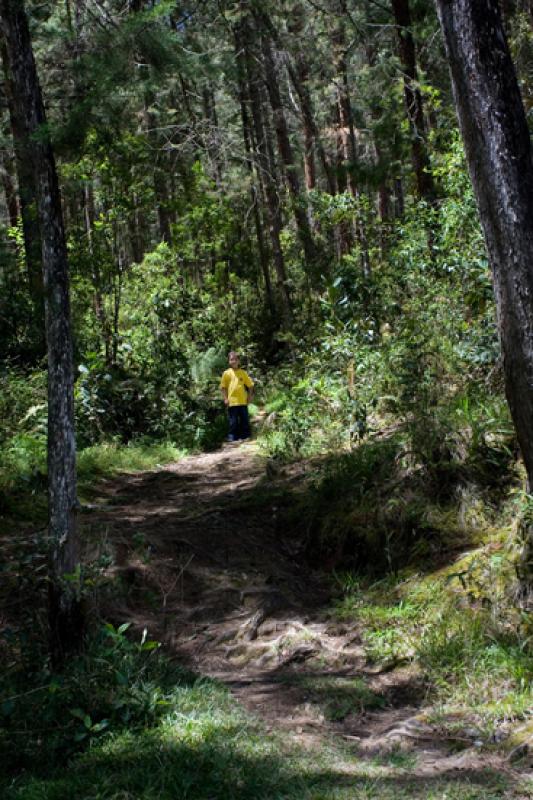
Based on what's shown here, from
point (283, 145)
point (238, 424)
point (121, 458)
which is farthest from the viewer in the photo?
point (283, 145)

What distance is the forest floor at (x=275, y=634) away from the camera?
4.09m

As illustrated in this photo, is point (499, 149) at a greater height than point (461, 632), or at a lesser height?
greater

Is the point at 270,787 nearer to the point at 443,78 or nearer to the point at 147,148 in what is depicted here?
the point at 147,148

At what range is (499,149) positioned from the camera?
521 cm

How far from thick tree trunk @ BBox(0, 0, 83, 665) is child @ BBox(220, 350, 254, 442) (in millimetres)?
7761

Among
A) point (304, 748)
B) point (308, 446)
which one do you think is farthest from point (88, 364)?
point (304, 748)

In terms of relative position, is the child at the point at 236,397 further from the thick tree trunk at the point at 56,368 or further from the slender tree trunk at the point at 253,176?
the thick tree trunk at the point at 56,368

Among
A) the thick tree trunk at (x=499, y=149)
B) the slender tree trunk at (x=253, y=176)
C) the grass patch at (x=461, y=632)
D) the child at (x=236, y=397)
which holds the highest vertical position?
the slender tree trunk at (x=253, y=176)

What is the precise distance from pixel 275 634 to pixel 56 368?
2688 mm

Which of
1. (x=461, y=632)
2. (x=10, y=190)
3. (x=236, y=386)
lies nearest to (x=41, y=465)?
(x=236, y=386)

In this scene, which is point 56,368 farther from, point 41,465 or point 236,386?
point 236,386

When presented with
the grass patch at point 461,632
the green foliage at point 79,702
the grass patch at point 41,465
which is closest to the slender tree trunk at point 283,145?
the grass patch at point 41,465

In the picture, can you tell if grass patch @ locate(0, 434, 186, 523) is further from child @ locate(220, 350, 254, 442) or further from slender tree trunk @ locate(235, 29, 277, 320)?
slender tree trunk @ locate(235, 29, 277, 320)

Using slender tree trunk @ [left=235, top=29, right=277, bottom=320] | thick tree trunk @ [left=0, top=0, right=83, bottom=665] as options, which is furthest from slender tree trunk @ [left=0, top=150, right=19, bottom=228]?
thick tree trunk @ [left=0, top=0, right=83, bottom=665]
